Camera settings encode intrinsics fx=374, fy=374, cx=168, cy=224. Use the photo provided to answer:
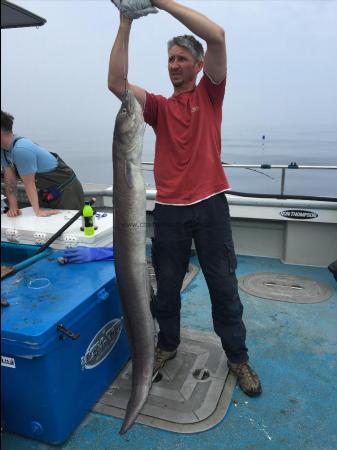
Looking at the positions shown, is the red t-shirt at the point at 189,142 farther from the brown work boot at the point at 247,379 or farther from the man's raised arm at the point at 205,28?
the brown work boot at the point at 247,379

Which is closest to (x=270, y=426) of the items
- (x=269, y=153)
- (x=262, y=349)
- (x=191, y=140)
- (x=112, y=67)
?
(x=262, y=349)

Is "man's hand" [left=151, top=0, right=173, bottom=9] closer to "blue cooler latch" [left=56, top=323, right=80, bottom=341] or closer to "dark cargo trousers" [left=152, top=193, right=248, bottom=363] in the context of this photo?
"dark cargo trousers" [left=152, top=193, right=248, bottom=363]

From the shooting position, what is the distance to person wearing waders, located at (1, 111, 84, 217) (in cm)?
361

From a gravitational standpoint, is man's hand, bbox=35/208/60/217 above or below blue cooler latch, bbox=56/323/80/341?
above

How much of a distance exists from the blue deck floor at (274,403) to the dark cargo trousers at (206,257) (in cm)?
36

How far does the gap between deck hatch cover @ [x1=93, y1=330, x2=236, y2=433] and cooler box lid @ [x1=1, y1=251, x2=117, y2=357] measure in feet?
2.23

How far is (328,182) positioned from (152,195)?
2652 millimetres

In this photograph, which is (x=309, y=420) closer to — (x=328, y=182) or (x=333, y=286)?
(x=333, y=286)

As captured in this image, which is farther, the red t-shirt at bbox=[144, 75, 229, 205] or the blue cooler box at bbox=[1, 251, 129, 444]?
the red t-shirt at bbox=[144, 75, 229, 205]

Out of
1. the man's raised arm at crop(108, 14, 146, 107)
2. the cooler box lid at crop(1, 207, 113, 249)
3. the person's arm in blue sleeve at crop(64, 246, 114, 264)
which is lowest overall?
the person's arm in blue sleeve at crop(64, 246, 114, 264)

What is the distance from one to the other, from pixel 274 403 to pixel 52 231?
2173mm

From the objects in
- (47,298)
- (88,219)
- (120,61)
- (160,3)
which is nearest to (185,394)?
(47,298)

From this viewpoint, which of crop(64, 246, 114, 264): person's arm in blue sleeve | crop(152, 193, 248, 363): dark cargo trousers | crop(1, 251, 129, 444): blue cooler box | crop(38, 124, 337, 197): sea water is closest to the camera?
crop(1, 251, 129, 444): blue cooler box

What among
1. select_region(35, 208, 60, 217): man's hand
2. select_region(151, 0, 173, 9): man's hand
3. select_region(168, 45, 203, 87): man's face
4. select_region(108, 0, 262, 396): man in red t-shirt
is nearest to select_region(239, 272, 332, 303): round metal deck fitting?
select_region(108, 0, 262, 396): man in red t-shirt
